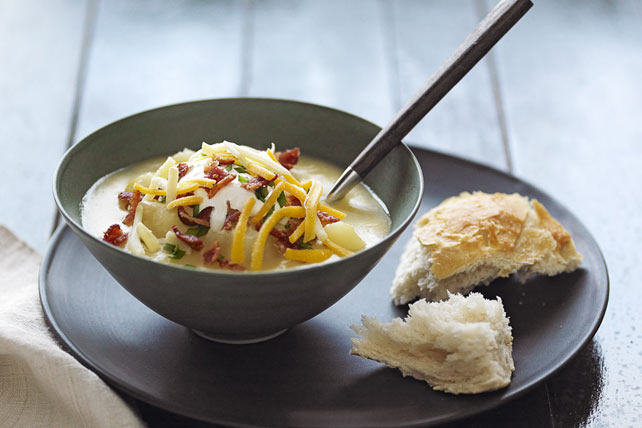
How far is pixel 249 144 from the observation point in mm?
2541

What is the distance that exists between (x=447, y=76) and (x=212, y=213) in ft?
2.38

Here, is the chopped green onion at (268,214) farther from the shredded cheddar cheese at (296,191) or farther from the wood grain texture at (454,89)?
the wood grain texture at (454,89)

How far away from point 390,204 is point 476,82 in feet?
5.56

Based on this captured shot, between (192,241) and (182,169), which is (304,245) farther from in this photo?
(182,169)

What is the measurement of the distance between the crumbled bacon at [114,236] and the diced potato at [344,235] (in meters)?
0.50

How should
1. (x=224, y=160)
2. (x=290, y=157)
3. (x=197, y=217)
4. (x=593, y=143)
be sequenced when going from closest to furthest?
(x=197, y=217)
(x=224, y=160)
(x=290, y=157)
(x=593, y=143)

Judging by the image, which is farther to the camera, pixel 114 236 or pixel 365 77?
pixel 365 77

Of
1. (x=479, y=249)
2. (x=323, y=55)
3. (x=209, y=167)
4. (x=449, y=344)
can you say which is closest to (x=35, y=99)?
(x=323, y=55)

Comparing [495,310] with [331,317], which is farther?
[331,317]

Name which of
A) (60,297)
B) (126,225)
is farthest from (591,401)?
(60,297)

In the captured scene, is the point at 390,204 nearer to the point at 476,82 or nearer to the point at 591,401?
the point at 591,401

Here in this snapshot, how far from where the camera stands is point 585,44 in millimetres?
4090

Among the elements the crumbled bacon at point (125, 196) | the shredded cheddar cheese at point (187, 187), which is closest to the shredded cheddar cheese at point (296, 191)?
the shredded cheddar cheese at point (187, 187)

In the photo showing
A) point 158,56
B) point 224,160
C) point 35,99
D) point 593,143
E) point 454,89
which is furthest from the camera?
point 158,56
